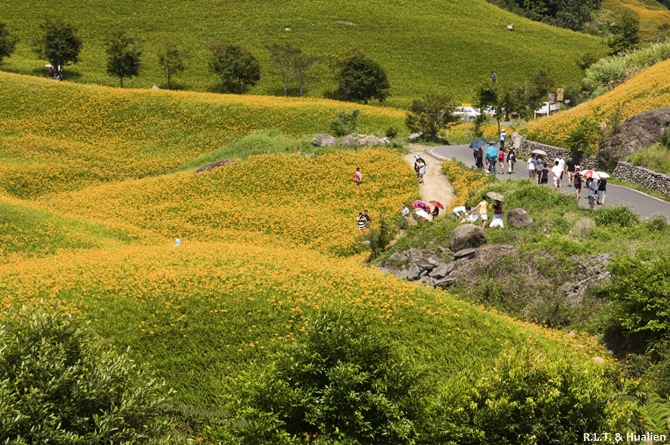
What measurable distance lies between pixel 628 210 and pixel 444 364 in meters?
13.4

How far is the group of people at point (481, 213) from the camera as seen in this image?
3077cm

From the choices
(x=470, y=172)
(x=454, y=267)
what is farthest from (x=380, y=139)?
(x=454, y=267)

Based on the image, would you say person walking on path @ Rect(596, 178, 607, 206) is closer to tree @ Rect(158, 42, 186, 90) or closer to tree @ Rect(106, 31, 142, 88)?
tree @ Rect(158, 42, 186, 90)

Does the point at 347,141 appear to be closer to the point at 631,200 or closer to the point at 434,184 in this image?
the point at 434,184

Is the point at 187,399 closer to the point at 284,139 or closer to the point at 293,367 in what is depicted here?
the point at 293,367

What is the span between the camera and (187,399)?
64.5ft

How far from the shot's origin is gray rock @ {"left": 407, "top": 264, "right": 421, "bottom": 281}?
94.0ft

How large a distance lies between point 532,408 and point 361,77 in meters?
65.1

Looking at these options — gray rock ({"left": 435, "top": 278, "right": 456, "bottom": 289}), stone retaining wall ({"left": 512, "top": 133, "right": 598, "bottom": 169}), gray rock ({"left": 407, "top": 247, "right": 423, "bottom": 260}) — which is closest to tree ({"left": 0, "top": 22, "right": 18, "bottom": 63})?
stone retaining wall ({"left": 512, "top": 133, "right": 598, "bottom": 169})

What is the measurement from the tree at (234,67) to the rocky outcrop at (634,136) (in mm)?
47131

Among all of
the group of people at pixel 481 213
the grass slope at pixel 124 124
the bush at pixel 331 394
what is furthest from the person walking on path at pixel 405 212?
the grass slope at pixel 124 124

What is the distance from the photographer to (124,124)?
207 ft

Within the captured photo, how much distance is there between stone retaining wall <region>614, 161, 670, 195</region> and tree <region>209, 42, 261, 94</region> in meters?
49.0

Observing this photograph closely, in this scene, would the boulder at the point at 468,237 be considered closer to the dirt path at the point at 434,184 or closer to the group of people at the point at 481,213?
the group of people at the point at 481,213
